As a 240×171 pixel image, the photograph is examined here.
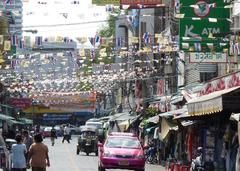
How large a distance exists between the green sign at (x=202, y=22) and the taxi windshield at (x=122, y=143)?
16.6 feet

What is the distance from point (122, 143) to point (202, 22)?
6719 mm

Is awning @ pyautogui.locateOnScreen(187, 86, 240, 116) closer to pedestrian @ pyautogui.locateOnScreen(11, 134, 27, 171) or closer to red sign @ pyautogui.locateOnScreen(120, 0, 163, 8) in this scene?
pedestrian @ pyautogui.locateOnScreen(11, 134, 27, 171)

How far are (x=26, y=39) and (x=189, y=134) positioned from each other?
49.0ft

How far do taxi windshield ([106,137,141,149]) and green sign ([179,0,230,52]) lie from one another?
5.05m

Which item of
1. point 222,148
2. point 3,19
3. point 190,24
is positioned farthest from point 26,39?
point 3,19

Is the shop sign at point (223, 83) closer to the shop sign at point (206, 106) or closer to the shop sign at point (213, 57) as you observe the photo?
the shop sign at point (206, 106)

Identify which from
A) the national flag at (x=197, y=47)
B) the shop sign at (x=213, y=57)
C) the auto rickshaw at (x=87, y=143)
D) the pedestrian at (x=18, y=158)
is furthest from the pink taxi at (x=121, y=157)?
the auto rickshaw at (x=87, y=143)

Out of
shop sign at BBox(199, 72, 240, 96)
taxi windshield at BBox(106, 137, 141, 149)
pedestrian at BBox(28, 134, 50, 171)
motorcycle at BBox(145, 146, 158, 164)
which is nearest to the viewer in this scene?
pedestrian at BBox(28, 134, 50, 171)

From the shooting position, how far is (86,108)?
15062 centimetres

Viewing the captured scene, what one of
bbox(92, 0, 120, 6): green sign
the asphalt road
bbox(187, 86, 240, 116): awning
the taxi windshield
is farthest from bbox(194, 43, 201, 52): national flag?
the asphalt road

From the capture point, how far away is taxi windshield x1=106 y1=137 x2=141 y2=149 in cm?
3566

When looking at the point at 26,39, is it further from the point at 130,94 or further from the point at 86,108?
the point at 86,108

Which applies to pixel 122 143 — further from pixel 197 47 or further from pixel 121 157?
pixel 197 47

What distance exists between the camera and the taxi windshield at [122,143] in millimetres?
35656
